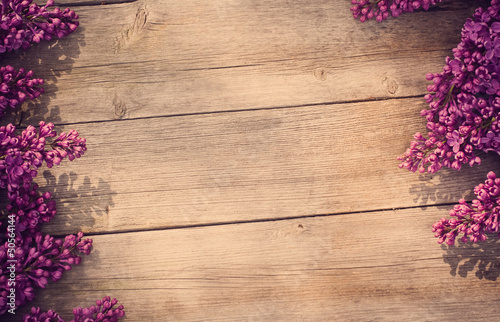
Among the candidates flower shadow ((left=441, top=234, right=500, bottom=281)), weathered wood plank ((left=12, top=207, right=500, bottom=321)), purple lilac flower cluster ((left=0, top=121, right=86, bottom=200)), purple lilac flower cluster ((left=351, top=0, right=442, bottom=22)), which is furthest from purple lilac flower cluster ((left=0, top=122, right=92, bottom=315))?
flower shadow ((left=441, top=234, right=500, bottom=281))

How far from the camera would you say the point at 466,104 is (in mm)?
1304

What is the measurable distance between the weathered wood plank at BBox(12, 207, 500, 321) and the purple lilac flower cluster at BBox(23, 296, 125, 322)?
0.05 m

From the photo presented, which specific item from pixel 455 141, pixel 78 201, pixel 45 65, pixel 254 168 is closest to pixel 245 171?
pixel 254 168

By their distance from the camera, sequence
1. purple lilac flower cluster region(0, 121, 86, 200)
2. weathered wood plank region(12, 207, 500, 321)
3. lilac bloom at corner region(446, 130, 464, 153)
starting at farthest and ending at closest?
weathered wood plank region(12, 207, 500, 321) < lilac bloom at corner region(446, 130, 464, 153) < purple lilac flower cluster region(0, 121, 86, 200)

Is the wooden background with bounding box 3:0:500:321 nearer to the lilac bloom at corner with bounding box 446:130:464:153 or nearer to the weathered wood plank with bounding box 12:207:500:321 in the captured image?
the weathered wood plank with bounding box 12:207:500:321

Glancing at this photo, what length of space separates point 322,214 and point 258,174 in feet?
0.93

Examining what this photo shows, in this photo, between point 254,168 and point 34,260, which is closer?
point 34,260

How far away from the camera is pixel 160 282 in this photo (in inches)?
55.2

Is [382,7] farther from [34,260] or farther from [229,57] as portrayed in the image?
[34,260]

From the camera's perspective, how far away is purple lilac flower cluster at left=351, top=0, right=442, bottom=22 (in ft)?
4.70

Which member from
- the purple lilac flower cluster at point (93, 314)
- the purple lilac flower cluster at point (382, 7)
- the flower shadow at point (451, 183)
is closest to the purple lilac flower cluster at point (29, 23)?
the purple lilac flower cluster at point (93, 314)

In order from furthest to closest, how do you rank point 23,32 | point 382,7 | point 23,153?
point 382,7 < point 23,32 < point 23,153

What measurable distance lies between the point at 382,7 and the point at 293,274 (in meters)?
1.05

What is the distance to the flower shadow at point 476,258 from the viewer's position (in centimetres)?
143
